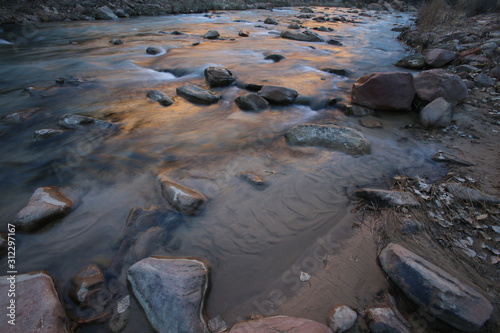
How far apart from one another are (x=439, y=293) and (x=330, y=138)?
6.89 feet

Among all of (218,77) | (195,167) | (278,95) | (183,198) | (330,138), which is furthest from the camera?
(218,77)

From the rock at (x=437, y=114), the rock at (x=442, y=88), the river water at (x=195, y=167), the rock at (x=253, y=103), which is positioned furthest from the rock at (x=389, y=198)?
the rock at (x=442, y=88)

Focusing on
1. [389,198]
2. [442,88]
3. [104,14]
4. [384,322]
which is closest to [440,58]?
[442,88]

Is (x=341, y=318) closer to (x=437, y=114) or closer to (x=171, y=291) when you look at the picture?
(x=171, y=291)

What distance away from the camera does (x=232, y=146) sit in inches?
135

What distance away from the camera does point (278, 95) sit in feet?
14.6

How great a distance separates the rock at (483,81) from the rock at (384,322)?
534 centimetres

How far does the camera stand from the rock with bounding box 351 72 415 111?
4.12m

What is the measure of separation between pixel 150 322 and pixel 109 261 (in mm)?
633

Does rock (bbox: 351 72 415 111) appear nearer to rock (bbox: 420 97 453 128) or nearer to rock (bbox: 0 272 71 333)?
rock (bbox: 420 97 453 128)

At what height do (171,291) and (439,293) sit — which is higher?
(439,293)

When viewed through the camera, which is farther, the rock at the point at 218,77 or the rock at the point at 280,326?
the rock at the point at 218,77

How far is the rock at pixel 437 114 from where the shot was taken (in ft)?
12.3

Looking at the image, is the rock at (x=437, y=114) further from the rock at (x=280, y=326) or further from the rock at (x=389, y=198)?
the rock at (x=280, y=326)
